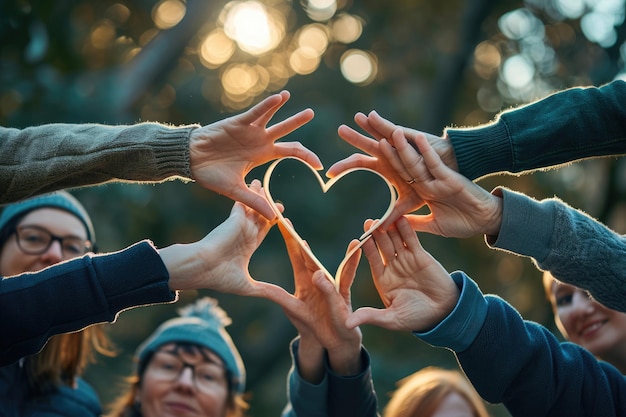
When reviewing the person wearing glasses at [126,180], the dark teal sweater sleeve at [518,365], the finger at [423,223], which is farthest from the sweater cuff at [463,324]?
the person wearing glasses at [126,180]

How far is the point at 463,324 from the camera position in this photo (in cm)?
235

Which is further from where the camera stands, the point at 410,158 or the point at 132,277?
the point at 410,158

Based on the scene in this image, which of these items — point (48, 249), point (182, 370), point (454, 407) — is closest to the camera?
point (454, 407)

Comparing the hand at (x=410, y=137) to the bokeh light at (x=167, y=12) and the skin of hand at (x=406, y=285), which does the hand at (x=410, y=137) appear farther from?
the bokeh light at (x=167, y=12)

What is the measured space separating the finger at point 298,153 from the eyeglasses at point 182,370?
1363 mm

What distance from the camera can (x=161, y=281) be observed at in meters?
2.24

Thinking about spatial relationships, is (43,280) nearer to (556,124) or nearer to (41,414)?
(41,414)

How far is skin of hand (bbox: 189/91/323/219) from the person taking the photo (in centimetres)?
244

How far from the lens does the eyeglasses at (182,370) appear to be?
349 centimetres

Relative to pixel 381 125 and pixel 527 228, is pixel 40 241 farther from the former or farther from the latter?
pixel 527 228

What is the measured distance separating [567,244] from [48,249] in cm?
211

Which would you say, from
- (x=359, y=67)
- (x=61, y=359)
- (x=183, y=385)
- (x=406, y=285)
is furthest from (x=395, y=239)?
(x=359, y=67)

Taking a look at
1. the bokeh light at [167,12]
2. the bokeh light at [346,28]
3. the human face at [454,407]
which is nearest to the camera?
the human face at [454,407]

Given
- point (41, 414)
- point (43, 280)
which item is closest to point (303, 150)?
point (43, 280)
